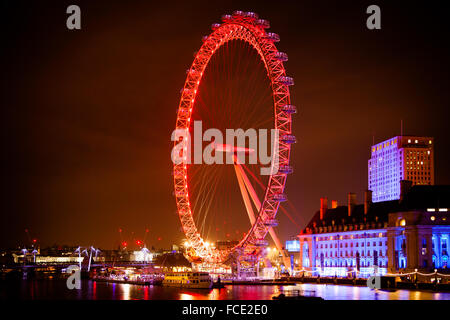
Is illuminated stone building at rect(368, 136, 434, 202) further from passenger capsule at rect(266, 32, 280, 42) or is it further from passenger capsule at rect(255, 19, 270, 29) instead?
passenger capsule at rect(255, 19, 270, 29)

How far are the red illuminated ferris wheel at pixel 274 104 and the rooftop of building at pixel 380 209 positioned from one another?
846 inches

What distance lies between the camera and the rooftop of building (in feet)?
288

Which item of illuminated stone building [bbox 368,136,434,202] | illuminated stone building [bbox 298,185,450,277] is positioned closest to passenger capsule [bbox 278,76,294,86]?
illuminated stone building [bbox 298,185,450,277]

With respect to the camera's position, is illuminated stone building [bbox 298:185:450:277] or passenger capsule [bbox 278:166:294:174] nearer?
passenger capsule [bbox 278:166:294:174]

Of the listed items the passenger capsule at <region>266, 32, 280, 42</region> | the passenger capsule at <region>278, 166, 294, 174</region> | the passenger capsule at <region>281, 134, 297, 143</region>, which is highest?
the passenger capsule at <region>266, 32, 280, 42</region>

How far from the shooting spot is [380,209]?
324 feet

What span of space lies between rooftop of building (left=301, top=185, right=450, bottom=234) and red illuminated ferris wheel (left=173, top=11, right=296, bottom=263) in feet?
70.5

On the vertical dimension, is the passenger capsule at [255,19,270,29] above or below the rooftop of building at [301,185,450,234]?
above

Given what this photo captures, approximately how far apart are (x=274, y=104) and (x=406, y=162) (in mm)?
77187

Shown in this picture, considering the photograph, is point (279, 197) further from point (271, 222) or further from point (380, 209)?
point (380, 209)

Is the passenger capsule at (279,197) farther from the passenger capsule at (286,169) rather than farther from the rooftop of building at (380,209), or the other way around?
the rooftop of building at (380,209)

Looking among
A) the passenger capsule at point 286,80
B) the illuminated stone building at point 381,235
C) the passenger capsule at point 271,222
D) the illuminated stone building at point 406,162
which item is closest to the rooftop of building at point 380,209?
the illuminated stone building at point 381,235

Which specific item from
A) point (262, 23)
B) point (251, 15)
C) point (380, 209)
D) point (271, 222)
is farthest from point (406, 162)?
point (251, 15)
